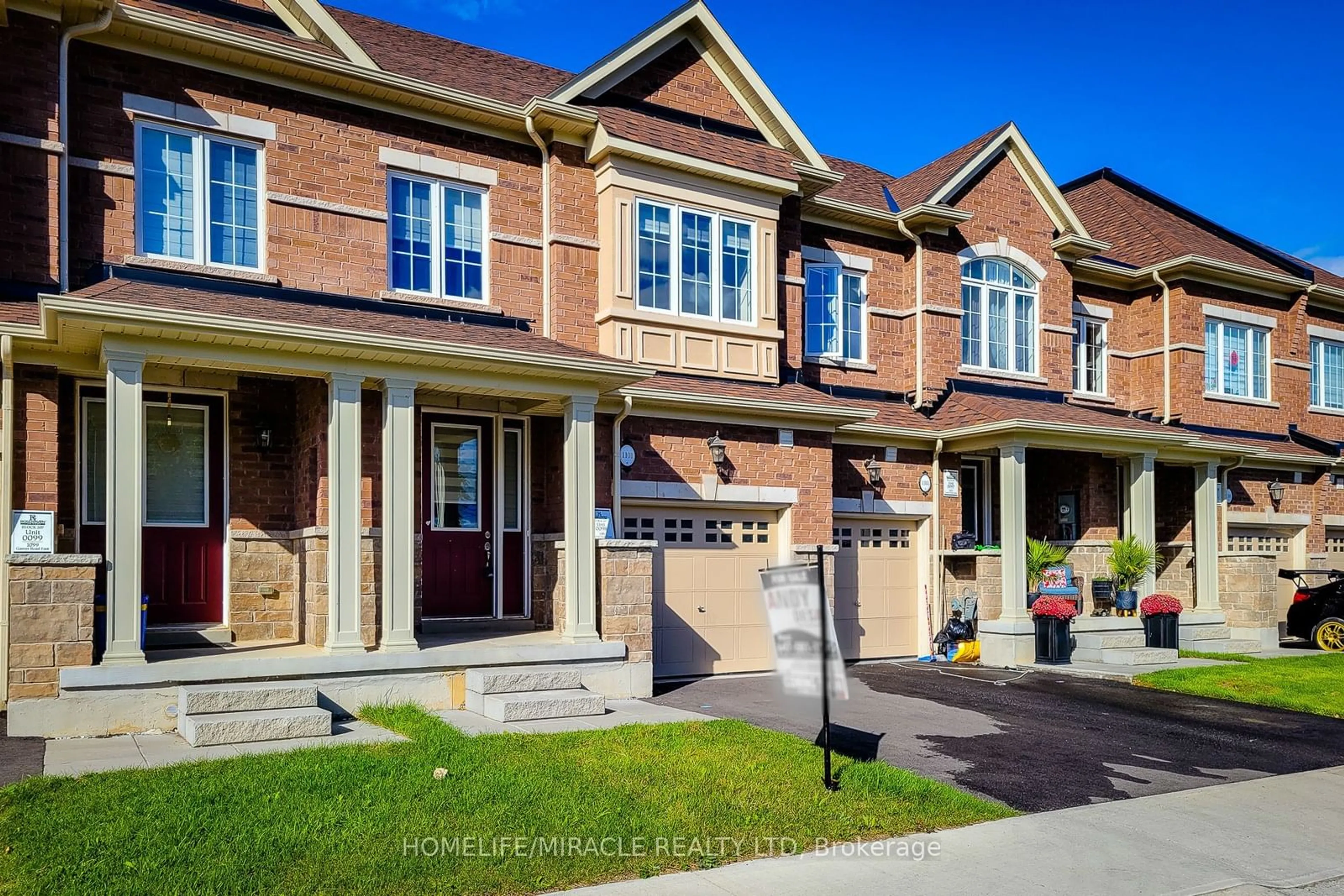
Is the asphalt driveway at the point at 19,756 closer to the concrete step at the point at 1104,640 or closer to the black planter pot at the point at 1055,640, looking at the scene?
the black planter pot at the point at 1055,640

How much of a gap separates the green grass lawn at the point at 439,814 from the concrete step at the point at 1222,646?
Result: 483 inches

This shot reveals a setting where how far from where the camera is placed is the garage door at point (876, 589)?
54.0 feet

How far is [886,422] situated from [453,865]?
11.7 meters

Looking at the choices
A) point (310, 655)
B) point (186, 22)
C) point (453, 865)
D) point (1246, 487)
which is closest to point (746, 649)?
point (310, 655)

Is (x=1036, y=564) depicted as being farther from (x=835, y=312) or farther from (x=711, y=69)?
(x=711, y=69)

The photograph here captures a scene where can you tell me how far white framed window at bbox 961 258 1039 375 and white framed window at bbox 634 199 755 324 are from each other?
4881 mm

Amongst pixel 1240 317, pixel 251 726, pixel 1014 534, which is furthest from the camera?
pixel 1240 317

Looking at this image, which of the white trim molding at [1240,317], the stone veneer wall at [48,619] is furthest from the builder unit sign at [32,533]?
the white trim molding at [1240,317]

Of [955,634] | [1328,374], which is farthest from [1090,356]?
[955,634]

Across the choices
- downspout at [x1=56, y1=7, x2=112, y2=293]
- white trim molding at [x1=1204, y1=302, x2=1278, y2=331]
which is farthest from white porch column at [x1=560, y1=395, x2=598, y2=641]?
white trim molding at [x1=1204, y1=302, x2=1278, y2=331]

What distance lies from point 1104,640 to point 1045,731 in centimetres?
587

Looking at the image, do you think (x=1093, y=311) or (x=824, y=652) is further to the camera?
(x=1093, y=311)

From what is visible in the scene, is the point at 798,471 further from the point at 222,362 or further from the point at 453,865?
the point at 453,865

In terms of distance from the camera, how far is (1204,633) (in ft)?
62.4
